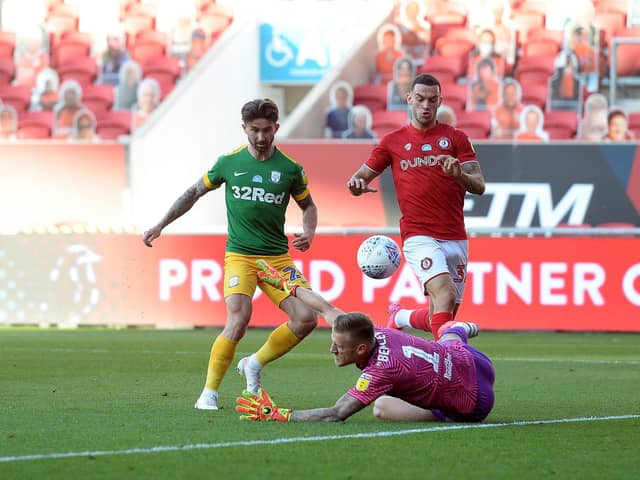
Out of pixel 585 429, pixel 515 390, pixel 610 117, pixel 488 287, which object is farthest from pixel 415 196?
pixel 610 117

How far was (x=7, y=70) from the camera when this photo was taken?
86.4ft

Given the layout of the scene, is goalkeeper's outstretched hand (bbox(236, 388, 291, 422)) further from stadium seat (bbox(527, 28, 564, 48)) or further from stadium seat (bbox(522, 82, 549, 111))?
stadium seat (bbox(527, 28, 564, 48))

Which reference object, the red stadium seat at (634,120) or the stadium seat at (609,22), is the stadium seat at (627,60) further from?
the red stadium seat at (634,120)

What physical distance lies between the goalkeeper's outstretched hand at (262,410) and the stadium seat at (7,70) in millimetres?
19122

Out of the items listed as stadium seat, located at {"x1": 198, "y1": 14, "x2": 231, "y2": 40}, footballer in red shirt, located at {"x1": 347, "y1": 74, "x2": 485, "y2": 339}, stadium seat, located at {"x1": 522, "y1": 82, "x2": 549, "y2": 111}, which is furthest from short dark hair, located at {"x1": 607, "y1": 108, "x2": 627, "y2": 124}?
footballer in red shirt, located at {"x1": 347, "y1": 74, "x2": 485, "y2": 339}

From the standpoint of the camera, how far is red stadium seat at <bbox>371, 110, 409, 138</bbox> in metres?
22.1

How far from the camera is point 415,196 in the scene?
990cm

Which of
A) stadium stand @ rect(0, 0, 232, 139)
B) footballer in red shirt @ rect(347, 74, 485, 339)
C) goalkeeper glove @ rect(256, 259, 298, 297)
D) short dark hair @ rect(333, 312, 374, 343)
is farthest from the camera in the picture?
stadium stand @ rect(0, 0, 232, 139)

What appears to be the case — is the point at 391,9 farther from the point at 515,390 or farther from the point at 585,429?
the point at 585,429

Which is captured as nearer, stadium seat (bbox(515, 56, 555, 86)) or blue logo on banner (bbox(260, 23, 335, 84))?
stadium seat (bbox(515, 56, 555, 86))

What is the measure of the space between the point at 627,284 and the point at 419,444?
34.9ft

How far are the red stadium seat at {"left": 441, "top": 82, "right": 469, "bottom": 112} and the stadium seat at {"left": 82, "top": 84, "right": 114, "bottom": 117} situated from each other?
20.3 feet

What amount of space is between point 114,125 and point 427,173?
1499 centimetres

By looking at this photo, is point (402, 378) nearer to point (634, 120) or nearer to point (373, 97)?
point (634, 120)
